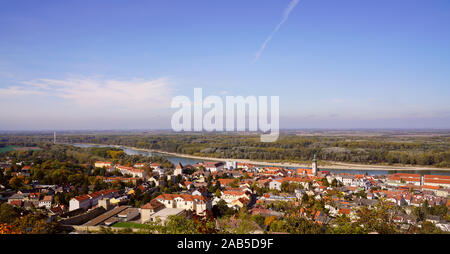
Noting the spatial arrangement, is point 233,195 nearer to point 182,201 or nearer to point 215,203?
point 215,203

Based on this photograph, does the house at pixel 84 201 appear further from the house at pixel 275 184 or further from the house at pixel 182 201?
the house at pixel 275 184

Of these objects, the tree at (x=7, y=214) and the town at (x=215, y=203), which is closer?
the town at (x=215, y=203)

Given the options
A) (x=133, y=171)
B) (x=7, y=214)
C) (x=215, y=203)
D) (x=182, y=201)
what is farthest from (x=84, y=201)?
(x=133, y=171)

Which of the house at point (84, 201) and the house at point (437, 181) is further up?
the house at point (84, 201)

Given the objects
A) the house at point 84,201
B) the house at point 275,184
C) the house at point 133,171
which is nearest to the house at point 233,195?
the house at point 275,184

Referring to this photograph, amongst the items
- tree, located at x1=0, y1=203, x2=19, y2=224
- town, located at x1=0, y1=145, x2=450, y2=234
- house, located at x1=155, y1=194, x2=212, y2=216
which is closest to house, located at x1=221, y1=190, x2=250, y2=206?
town, located at x1=0, y1=145, x2=450, y2=234

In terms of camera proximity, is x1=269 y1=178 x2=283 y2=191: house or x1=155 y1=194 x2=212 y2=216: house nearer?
x1=155 y1=194 x2=212 y2=216: house

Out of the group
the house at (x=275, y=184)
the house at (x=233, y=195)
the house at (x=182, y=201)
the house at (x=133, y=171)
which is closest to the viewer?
the house at (x=182, y=201)

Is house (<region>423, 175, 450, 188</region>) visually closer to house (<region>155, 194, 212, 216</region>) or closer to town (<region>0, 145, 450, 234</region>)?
town (<region>0, 145, 450, 234</region>)
